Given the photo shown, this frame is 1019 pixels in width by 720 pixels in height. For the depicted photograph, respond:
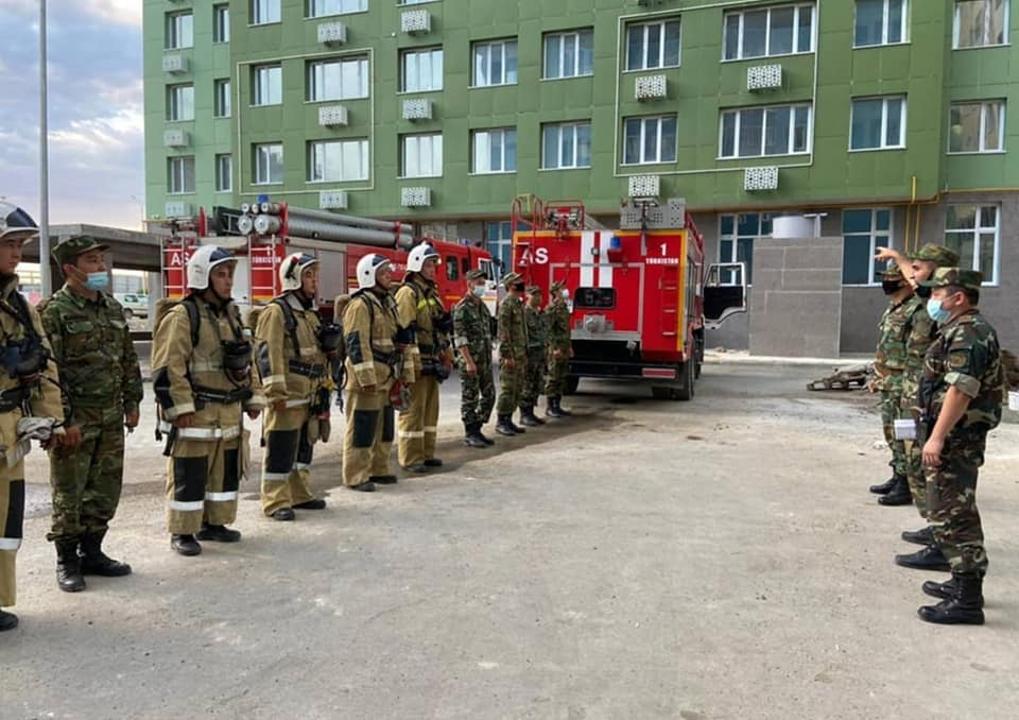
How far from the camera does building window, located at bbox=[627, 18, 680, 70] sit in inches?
961

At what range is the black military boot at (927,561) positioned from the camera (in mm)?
4543

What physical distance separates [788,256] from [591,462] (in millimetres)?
16558

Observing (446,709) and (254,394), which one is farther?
(254,394)

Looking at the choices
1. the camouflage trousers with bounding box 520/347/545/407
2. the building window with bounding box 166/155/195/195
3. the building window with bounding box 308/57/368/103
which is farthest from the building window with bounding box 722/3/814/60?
the building window with bounding box 166/155/195/195

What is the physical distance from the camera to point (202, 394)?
4547mm

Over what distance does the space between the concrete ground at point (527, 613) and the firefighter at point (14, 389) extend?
0.40 m

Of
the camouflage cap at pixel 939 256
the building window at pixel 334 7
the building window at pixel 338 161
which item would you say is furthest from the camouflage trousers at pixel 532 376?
the building window at pixel 334 7

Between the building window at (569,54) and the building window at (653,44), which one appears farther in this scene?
the building window at (569,54)

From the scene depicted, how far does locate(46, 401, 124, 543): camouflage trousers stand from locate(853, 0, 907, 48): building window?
77.5ft

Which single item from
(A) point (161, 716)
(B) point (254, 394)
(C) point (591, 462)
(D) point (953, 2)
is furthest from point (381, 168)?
(A) point (161, 716)

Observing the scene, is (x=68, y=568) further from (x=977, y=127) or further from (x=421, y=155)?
(x=977, y=127)

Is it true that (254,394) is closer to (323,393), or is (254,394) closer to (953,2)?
(323,393)

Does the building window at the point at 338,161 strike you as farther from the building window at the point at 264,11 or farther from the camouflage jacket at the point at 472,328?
the camouflage jacket at the point at 472,328

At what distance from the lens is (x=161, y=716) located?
2.90 meters
